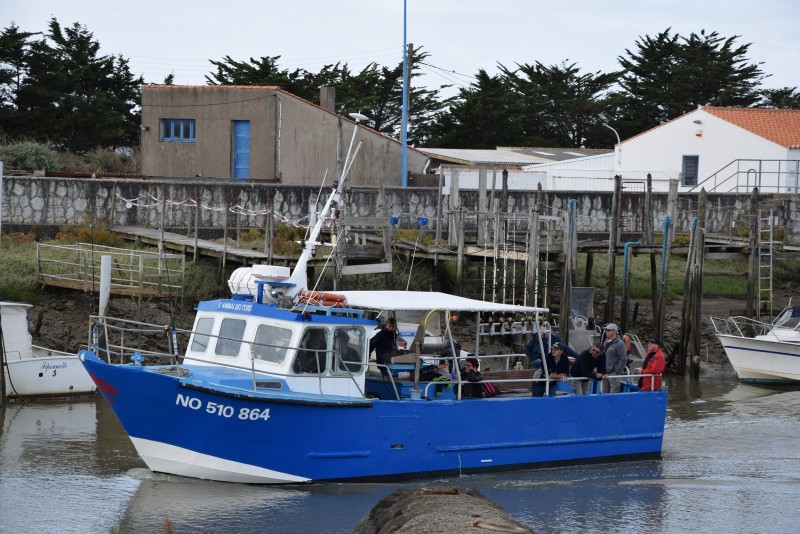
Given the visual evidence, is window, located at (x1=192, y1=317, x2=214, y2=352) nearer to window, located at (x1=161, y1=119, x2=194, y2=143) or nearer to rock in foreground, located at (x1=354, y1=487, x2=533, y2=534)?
rock in foreground, located at (x1=354, y1=487, x2=533, y2=534)

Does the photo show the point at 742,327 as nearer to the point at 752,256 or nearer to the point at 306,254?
the point at 752,256

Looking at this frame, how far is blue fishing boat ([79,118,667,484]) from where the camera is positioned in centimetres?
1455

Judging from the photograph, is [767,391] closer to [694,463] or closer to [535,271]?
[535,271]

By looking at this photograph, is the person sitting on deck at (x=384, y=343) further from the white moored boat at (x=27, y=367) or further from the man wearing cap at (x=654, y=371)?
the white moored boat at (x=27, y=367)

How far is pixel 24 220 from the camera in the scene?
29141 mm

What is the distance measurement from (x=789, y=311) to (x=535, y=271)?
675 cm

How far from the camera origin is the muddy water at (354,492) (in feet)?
45.9

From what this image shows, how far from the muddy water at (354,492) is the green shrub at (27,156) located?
18.7 metres

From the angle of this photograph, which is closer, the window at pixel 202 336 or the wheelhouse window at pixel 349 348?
the wheelhouse window at pixel 349 348

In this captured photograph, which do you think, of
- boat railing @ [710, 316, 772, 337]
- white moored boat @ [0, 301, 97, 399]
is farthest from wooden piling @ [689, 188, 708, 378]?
white moored boat @ [0, 301, 97, 399]

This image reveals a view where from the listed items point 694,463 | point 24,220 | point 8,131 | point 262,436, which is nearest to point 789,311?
point 694,463

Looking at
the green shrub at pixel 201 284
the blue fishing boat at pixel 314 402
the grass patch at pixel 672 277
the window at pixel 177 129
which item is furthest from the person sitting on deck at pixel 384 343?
the window at pixel 177 129

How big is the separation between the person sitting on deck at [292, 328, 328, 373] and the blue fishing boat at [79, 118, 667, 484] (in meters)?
0.02

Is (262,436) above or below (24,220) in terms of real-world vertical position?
below
